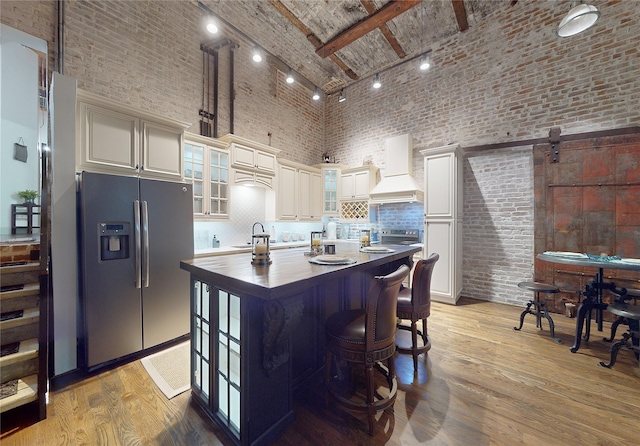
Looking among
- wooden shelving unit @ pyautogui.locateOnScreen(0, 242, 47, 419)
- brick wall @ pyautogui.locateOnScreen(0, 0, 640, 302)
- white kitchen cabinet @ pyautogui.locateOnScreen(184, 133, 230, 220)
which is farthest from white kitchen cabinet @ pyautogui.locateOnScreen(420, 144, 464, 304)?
wooden shelving unit @ pyautogui.locateOnScreen(0, 242, 47, 419)

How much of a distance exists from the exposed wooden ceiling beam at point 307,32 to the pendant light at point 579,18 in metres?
3.52

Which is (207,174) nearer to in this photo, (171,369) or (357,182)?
(171,369)

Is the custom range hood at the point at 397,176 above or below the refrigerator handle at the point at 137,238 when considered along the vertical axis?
above

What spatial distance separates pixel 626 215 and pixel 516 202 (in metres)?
1.17

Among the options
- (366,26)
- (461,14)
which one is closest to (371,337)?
(366,26)

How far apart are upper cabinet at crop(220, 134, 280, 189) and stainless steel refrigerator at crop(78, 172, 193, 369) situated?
1.35m

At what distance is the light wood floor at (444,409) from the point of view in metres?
1.55

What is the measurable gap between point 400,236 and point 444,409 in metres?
3.48

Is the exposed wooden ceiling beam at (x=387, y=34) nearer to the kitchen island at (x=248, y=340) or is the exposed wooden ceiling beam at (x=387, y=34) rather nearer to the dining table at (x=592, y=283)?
the kitchen island at (x=248, y=340)

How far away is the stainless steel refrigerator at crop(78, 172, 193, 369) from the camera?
86.7 inches

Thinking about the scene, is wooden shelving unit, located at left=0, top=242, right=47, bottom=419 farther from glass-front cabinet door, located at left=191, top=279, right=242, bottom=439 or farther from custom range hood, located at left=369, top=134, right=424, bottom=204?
custom range hood, located at left=369, top=134, right=424, bottom=204

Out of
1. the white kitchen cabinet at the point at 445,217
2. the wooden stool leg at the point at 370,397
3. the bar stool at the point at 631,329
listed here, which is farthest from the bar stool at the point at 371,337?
the white kitchen cabinet at the point at 445,217

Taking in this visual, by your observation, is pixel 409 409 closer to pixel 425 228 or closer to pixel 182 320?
pixel 182 320

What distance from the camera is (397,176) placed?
4996 mm
